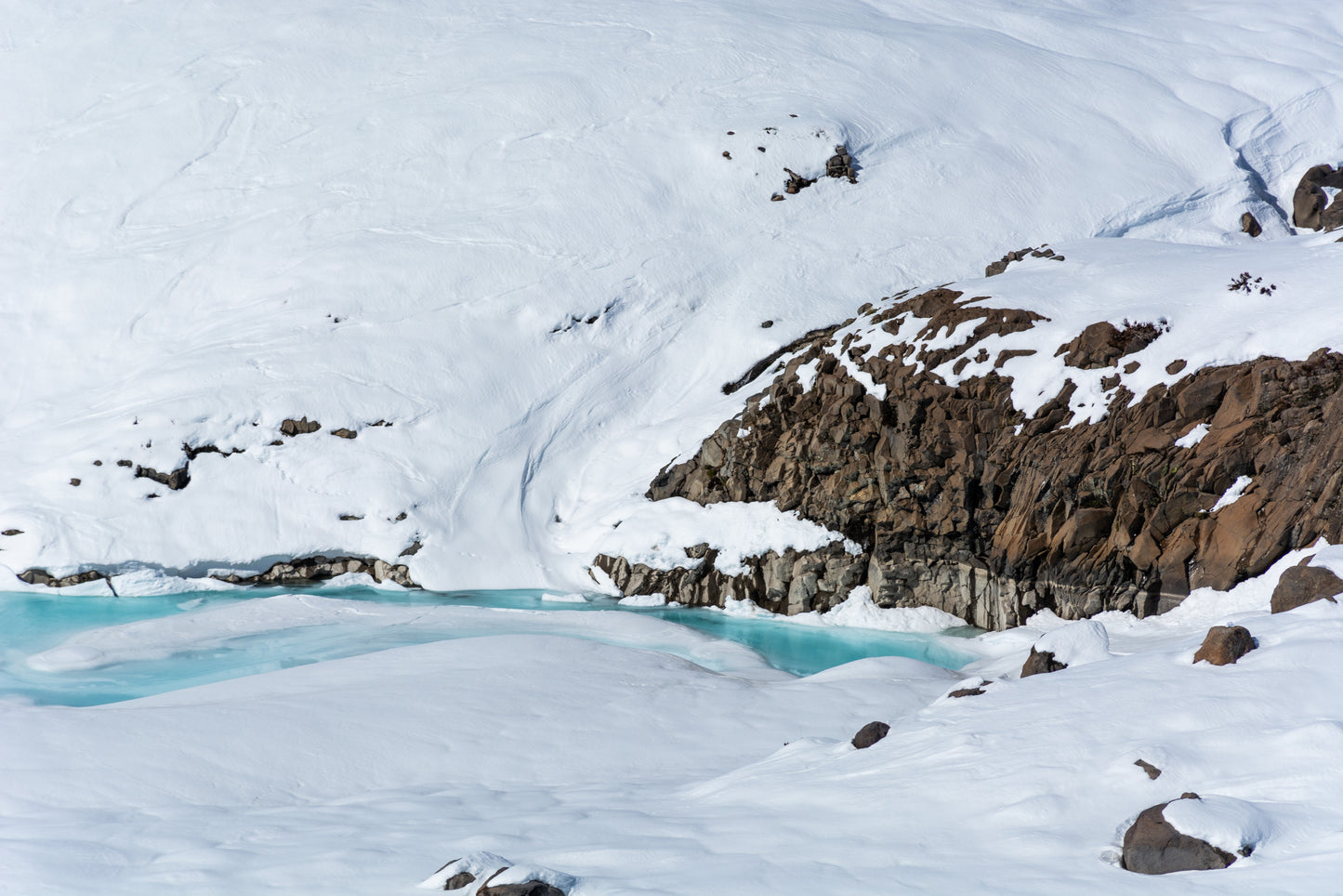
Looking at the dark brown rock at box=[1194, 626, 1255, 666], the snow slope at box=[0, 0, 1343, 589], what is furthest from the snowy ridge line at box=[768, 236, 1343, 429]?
the dark brown rock at box=[1194, 626, 1255, 666]

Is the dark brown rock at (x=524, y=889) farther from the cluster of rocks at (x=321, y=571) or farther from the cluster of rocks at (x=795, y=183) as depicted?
the cluster of rocks at (x=795, y=183)

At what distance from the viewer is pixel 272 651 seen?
16141 millimetres

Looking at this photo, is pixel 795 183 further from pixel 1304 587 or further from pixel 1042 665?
pixel 1304 587

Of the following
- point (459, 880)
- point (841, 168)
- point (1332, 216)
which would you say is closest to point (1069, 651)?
point (459, 880)

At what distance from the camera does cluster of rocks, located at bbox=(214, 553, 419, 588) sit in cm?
2147

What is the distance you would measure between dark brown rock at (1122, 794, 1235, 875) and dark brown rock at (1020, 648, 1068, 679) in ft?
12.6

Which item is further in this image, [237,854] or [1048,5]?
[1048,5]

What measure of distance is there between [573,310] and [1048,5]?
86.7 feet

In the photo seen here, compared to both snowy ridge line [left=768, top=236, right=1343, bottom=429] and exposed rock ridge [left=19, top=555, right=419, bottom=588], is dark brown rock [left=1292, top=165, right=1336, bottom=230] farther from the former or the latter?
exposed rock ridge [left=19, top=555, right=419, bottom=588]

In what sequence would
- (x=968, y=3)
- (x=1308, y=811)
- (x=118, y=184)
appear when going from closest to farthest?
(x=1308, y=811), (x=118, y=184), (x=968, y=3)

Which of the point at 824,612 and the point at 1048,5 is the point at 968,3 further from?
the point at 824,612

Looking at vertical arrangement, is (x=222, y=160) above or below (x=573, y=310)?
above

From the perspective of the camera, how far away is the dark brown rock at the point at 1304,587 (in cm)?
845

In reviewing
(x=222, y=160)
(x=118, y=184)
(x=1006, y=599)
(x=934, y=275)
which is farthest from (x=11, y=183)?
(x=1006, y=599)
